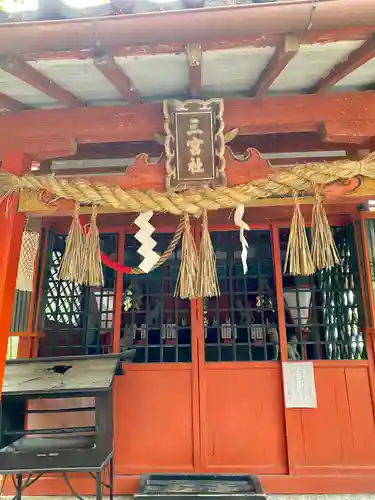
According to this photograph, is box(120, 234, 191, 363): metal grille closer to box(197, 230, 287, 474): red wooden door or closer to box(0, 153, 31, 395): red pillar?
box(197, 230, 287, 474): red wooden door

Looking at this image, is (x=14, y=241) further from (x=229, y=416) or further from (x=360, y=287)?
(x=360, y=287)

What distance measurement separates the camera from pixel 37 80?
7.48ft

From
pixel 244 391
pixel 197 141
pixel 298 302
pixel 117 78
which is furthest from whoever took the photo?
pixel 298 302

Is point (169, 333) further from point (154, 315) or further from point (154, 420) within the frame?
point (154, 420)

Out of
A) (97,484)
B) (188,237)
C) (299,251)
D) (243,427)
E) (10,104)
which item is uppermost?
(10,104)

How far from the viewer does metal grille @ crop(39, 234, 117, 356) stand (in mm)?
4180

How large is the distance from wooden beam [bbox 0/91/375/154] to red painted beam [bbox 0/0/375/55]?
26.9 inches

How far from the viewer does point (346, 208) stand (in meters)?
3.90

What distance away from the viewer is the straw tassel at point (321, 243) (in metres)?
2.55

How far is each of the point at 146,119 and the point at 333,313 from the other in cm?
304

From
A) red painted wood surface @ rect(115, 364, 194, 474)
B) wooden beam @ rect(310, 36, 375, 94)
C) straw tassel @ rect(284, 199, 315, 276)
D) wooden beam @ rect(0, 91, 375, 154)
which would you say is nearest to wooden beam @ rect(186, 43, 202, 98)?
wooden beam @ rect(0, 91, 375, 154)

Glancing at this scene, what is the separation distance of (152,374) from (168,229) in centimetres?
162

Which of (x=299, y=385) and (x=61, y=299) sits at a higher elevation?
(x=61, y=299)

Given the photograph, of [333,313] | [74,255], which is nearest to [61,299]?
[74,255]
